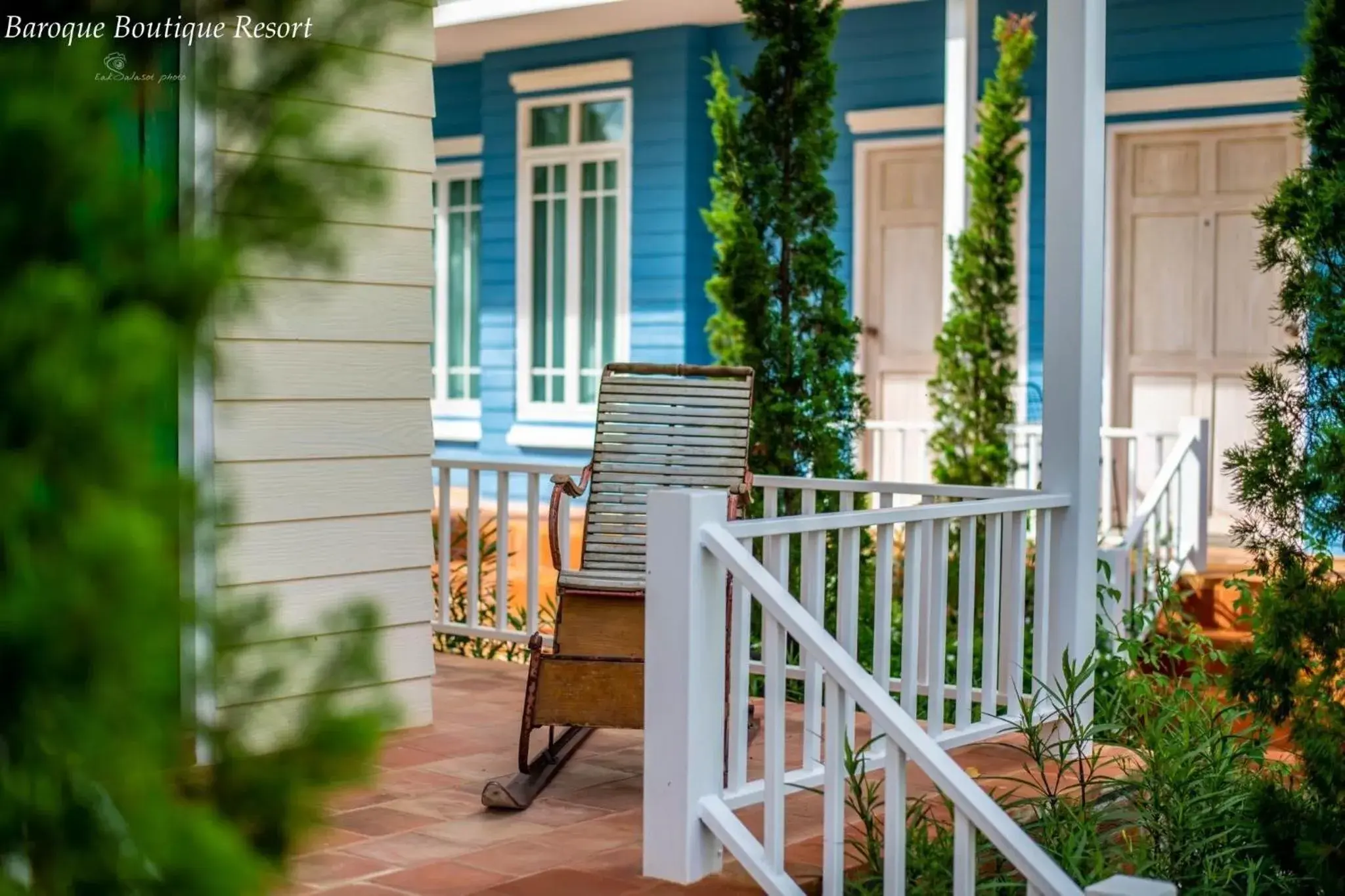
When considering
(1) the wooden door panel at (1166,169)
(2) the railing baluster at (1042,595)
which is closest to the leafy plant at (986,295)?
(1) the wooden door panel at (1166,169)

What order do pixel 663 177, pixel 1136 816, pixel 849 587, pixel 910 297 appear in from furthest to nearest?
pixel 663 177, pixel 910 297, pixel 849 587, pixel 1136 816

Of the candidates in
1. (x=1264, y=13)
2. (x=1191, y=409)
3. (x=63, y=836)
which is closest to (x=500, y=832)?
(x=63, y=836)

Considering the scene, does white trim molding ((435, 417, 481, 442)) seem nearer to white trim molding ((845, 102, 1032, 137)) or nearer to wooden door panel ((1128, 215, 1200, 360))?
white trim molding ((845, 102, 1032, 137))

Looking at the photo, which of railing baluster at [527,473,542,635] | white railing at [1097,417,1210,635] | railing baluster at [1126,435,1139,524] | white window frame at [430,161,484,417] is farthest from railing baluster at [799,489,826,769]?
white window frame at [430,161,484,417]

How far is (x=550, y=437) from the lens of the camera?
11438mm

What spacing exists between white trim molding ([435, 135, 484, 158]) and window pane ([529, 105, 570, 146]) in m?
0.55

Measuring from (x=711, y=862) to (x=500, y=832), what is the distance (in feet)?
2.16

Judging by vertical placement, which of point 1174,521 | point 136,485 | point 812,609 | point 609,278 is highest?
point 609,278

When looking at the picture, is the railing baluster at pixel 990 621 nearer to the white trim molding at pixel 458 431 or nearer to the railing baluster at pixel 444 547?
the railing baluster at pixel 444 547

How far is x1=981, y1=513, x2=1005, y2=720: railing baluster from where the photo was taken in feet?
15.5

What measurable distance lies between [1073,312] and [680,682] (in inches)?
80.3

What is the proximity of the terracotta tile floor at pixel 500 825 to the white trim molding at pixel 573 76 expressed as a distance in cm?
652

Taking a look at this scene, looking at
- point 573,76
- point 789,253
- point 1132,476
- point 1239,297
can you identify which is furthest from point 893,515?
point 573,76
